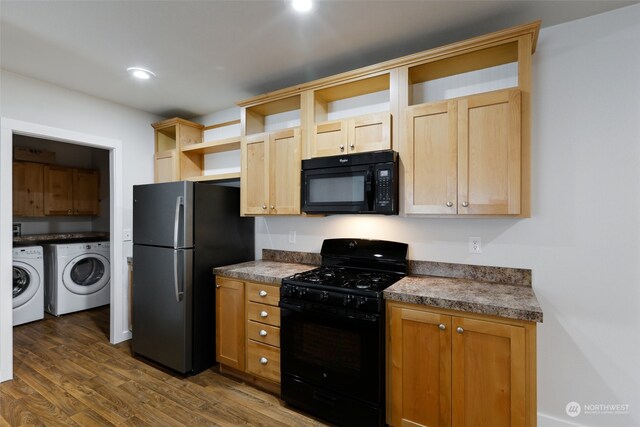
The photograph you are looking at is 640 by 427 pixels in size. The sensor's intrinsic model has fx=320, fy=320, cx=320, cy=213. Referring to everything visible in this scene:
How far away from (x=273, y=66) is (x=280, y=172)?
0.85 m

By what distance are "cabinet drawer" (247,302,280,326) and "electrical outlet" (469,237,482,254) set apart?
1458mm

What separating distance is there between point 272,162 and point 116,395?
2163 millimetres

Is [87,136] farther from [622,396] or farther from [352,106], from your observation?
[622,396]

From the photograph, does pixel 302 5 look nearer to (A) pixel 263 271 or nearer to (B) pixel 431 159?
(B) pixel 431 159

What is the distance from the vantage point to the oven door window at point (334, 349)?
1.92 meters

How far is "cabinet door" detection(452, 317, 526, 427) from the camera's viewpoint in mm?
1598

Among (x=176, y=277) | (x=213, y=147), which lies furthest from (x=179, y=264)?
(x=213, y=147)

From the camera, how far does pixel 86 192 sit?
5.12 m

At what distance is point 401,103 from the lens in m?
2.20

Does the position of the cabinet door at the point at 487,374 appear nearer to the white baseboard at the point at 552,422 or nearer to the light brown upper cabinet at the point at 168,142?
the white baseboard at the point at 552,422

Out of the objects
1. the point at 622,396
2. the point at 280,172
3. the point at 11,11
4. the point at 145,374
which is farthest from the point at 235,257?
the point at 622,396

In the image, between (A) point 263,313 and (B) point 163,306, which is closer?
(A) point 263,313

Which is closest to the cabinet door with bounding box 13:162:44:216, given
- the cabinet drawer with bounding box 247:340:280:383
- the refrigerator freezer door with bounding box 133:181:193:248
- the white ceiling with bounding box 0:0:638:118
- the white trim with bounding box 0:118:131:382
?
the white trim with bounding box 0:118:131:382

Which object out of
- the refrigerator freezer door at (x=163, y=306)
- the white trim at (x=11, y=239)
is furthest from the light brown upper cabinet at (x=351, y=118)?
the white trim at (x=11, y=239)
